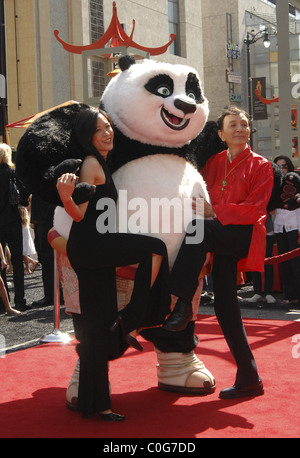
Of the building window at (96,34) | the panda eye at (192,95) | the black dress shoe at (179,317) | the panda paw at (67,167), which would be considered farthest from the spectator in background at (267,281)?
the building window at (96,34)

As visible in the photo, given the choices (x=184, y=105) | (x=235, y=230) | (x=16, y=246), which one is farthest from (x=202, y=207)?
(x=16, y=246)

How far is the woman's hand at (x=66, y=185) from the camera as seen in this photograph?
2.80 m

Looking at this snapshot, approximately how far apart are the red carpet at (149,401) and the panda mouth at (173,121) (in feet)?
4.59

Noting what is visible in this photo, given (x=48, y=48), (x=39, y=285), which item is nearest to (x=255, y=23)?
(x=48, y=48)

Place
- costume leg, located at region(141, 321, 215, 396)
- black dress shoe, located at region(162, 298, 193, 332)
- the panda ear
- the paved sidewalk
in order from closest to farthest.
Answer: black dress shoe, located at region(162, 298, 193, 332) < the panda ear < costume leg, located at region(141, 321, 215, 396) < the paved sidewalk

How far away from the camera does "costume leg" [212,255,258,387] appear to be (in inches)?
131

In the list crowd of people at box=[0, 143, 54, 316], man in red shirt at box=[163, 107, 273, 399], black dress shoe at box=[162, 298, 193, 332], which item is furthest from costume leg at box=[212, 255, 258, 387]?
crowd of people at box=[0, 143, 54, 316]

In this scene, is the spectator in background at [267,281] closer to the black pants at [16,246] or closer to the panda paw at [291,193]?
the black pants at [16,246]

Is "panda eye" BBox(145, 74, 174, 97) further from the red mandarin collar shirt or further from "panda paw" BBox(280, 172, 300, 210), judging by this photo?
"panda paw" BBox(280, 172, 300, 210)

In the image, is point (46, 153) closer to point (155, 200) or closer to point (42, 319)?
point (155, 200)

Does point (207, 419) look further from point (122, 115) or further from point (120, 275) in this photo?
point (122, 115)

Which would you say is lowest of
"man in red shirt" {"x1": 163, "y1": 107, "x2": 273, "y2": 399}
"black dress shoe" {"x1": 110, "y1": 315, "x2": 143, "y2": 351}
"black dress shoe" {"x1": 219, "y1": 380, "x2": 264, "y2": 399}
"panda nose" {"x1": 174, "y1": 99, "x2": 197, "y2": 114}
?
"black dress shoe" {"x1": 219, "y1": 380, "x2": 264, "y2": 399}

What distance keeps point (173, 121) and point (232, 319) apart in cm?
106

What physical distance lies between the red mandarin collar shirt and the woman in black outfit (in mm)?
482
